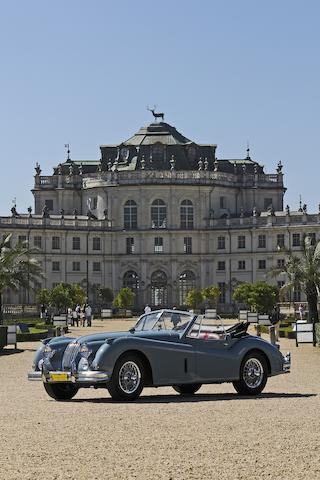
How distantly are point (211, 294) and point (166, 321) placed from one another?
302ft

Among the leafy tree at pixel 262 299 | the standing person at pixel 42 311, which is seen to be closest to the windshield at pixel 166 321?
the leafy tree at pixel 262 299

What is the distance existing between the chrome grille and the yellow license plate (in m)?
0.17

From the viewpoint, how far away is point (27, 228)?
125312 mm

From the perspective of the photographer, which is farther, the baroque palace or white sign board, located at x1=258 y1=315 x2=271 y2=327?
the baroque palace

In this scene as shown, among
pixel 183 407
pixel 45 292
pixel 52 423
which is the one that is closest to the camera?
pixel 52 423

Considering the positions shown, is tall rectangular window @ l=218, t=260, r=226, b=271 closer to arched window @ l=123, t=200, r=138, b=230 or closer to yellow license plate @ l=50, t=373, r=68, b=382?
arched window @ l=123, t=200, r=138, b=230

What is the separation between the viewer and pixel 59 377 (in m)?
22.3

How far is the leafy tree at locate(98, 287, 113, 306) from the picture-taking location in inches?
4791

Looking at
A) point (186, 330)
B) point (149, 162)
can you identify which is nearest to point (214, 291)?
point (149, 162)

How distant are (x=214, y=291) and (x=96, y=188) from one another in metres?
22.3

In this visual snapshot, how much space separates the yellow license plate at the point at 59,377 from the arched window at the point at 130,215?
107m

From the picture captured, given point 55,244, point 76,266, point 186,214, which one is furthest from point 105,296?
point 186,214

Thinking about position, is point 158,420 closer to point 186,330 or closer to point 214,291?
point 186,330

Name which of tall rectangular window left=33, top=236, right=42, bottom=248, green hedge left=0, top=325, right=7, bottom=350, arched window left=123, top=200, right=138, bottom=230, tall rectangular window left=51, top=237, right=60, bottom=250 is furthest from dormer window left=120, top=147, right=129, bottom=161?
green hedge left=0, top=325, right=7, bottom=350
